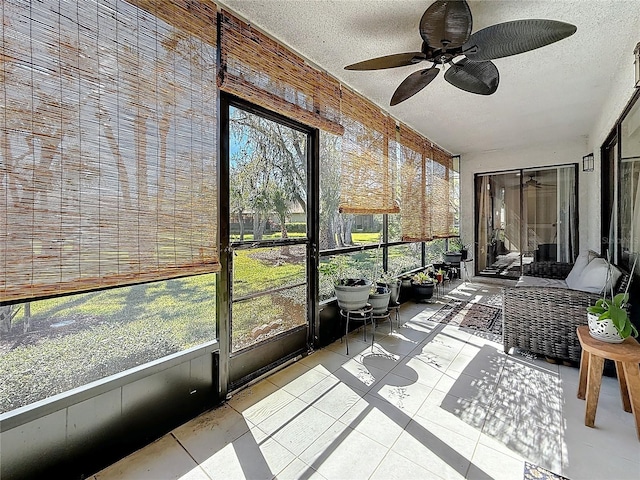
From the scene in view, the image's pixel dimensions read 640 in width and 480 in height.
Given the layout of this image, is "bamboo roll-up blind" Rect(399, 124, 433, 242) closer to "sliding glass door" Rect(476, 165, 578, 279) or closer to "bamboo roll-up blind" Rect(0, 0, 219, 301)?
"sliding glass door" Rect(476, 165, 578, 279)

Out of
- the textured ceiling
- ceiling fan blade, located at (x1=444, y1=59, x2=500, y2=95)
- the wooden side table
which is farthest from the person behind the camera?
ceiling fan blade, located at (x1=444, y1=59, x2=500, y2=95)

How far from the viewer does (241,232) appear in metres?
2.33

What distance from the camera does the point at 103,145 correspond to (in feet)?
5.05

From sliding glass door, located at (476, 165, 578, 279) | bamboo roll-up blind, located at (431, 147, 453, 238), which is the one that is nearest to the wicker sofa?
bamboo roll-up blind, located at (431, 147, 453, 238)

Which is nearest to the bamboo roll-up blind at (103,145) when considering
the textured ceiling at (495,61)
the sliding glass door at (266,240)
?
the sliding glass door at (266,240)

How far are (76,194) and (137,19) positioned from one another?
3.26 ft

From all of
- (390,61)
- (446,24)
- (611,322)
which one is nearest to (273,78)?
(390,61)

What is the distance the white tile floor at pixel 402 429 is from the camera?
1580 mm

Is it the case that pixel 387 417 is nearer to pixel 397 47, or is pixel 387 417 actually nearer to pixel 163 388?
pixel 163 388

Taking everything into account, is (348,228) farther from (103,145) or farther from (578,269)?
(578,269)

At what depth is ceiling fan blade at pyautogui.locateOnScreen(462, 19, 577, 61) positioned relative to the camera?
5.50 feet

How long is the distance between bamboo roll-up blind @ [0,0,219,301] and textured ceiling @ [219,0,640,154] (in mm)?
715

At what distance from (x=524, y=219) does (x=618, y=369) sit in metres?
4.69

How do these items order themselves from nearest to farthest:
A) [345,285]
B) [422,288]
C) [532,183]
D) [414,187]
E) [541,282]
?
1. [345,285]
2. [541,282]
3. [422,288]
4. [414,187]
5. [532,183]
